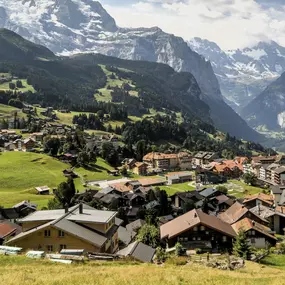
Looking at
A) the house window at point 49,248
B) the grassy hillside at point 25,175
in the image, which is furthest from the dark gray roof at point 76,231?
the grassy hillside at point 25,175

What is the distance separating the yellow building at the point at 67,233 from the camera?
41969mm

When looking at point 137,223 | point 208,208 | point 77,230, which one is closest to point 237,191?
point 208,208

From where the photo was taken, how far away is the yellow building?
42.0 m

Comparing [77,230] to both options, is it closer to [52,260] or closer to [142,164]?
[52,260]

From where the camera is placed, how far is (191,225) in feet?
199

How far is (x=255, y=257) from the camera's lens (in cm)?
5588

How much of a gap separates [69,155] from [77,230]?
4244 inches

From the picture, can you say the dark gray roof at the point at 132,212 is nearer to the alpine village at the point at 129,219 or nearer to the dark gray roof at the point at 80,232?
the alpine village at the point at 129,219

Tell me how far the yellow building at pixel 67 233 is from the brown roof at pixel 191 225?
52.2ft

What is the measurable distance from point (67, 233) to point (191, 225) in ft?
79.9

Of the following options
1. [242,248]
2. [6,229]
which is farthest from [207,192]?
[6,229]

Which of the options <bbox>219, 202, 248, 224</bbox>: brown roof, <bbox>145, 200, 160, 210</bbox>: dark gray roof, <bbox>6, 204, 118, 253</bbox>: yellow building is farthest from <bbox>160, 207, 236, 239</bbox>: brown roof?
<bbox>145, 200, 160, 210</bbox>: dark gray roof

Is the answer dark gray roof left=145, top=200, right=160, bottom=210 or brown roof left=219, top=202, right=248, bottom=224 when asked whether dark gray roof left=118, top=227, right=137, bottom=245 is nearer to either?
brown roof left=219, top=202, right=248, bottom=224

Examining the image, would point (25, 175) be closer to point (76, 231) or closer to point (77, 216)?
point (77, 216)
